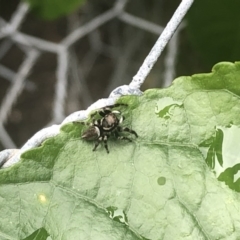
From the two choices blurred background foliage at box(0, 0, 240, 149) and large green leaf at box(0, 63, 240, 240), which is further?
blurred background foliage at box(0, 0, 240, 149)

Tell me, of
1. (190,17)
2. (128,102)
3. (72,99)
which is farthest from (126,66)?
(128,102)

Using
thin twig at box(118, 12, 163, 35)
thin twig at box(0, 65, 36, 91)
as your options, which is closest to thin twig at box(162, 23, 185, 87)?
thin twig at box(118, 12, 163, 35)

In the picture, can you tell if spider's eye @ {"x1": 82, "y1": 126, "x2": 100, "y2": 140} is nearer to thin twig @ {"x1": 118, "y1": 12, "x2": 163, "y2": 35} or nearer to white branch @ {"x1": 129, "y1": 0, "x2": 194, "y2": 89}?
white branch @ {"x1": 129, "y1": 0, "x2": 194, "y2": 89}

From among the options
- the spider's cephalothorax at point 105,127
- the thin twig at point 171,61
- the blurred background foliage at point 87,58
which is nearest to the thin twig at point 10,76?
the blurred background foliage at point 87,58

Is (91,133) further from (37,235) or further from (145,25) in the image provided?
(145,25)

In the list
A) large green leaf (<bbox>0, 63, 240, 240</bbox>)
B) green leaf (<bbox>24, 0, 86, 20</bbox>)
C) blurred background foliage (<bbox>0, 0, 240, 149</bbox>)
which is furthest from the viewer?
blurred background foliage (<bbox>0, 0, 240, 149</bbox>)

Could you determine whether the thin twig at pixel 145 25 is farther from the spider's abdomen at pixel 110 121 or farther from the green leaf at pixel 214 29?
the spider's abdomen at pixel 110 121
